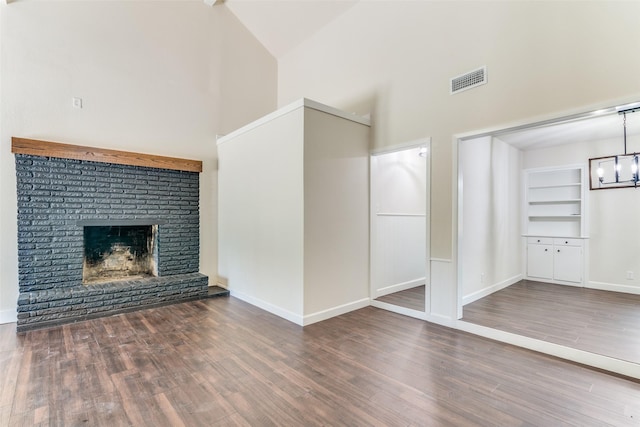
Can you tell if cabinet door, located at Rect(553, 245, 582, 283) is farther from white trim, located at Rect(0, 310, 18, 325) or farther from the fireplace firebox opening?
white trim, located at Rect(0, 310, 18, 325)

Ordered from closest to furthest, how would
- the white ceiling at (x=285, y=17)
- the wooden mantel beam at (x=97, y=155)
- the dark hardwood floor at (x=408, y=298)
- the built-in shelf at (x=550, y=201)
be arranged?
the wooden mantel beam at (x=97, y=155) → the dark hardwood floor at (x=408, y=298) → the white ceiling at (x=285, y=17) → the built-in shelf at (x=550, y=201)

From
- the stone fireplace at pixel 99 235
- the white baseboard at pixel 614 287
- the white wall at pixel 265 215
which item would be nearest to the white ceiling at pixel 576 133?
the white baseboard at pixel 614 287

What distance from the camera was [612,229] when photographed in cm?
529

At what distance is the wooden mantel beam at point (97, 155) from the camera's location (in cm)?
376

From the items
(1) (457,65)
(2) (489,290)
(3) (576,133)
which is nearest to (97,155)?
(1) (457,65)

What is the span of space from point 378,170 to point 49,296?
14.9ft

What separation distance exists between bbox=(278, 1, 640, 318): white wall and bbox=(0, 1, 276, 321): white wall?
1846 mm

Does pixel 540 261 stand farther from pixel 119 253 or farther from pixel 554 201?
pixel 119 253

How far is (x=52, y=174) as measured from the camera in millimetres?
3969

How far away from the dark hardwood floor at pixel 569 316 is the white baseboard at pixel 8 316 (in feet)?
18.1

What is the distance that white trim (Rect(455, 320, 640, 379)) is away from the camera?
254 centimetres

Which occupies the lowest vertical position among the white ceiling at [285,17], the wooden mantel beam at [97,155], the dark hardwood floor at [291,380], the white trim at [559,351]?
the dark hardwood floor at [291,380]

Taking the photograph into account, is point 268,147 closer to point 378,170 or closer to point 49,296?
point 378,170

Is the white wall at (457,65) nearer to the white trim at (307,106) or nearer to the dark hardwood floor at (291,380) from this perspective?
the white trim at (307,106)
